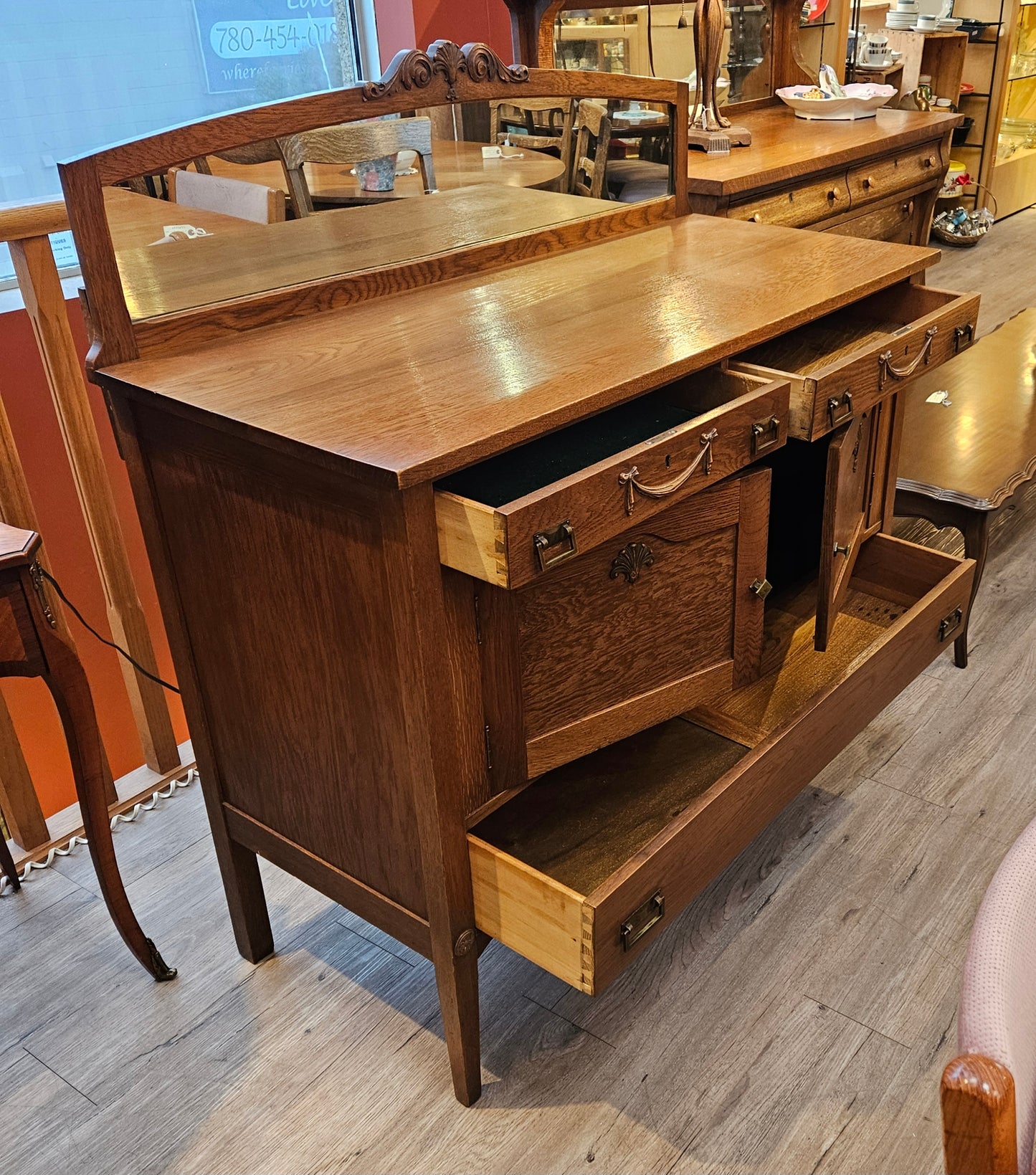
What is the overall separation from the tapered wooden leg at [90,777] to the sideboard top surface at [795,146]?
1.20 metres

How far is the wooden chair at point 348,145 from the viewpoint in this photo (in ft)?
4.17

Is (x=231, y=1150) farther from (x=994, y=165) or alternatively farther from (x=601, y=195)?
(x=994, y=165)

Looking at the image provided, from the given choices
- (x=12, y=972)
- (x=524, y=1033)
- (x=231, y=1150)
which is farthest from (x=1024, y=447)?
(x=12, y=972)

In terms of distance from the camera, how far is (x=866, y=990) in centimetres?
144

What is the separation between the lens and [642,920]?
1160 mm

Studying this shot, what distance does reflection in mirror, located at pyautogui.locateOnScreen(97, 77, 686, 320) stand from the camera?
3.95 feet

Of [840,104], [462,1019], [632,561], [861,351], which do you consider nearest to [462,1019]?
[462,1019]

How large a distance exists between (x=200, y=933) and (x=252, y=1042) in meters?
0.23

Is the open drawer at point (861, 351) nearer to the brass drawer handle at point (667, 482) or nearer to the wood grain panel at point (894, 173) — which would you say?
the brass drawer handle at point (667, 482)

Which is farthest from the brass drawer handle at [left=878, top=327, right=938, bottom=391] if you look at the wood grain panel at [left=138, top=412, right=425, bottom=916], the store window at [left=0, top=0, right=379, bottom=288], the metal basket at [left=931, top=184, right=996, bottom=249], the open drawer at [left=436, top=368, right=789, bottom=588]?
the metal basket at [left=931, top=184, right=996, bottom=249]

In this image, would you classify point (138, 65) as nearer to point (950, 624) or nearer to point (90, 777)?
point (90, 777)

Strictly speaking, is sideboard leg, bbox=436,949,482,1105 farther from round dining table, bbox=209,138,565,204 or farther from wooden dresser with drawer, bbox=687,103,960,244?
wooden dresser with drawer, bbox=687,103,960,244

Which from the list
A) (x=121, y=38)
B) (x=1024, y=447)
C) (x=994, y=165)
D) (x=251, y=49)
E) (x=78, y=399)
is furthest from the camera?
(x=994, y=165)

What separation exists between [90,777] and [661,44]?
1896 mm
